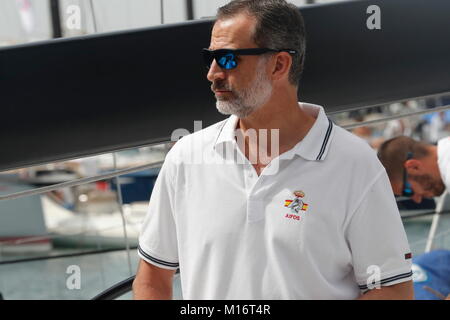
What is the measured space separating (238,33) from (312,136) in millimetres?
179

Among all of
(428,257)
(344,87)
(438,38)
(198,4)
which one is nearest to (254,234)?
(344,87)

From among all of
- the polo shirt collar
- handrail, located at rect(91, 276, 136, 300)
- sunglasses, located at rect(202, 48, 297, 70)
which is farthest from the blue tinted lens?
handrail, located at rect(91, 276, 136, 300)

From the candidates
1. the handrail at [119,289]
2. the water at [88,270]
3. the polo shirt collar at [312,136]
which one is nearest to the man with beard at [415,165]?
the water at [88,270]

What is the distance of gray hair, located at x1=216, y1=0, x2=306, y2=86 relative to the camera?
1.02 meters

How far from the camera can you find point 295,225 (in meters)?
1.00

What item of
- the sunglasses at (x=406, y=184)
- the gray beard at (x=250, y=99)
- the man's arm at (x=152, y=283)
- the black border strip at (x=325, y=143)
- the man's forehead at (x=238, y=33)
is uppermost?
the man's forehead at (x=238, y=33)

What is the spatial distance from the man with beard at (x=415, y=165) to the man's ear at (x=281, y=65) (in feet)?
4.43

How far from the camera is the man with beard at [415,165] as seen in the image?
237 cm

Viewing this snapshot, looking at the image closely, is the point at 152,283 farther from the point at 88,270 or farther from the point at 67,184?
the point at 88,270

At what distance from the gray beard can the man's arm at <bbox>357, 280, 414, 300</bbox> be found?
0.30 meters

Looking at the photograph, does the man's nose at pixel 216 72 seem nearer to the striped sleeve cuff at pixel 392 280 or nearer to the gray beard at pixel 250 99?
the gray beard at pixel 250 99

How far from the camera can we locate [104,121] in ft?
4.49

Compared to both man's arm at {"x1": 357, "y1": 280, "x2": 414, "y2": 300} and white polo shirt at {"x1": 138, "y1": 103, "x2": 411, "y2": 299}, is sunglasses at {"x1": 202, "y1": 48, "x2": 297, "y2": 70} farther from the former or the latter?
man's arm at {"x1": 357, "y1": 280, "x2": 414, "y2": 300}

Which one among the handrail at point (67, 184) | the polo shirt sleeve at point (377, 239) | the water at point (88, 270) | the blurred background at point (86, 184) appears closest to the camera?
the polo shirt sleeve at point (377, 239)
